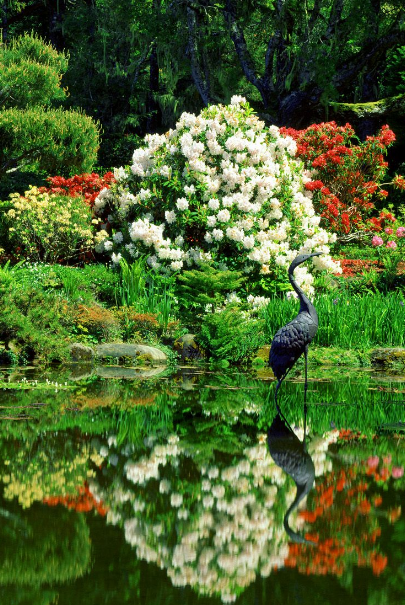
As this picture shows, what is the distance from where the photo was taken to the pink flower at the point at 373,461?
516cm

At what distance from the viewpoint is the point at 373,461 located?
5.28 meters

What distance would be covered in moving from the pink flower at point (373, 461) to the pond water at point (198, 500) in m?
0.03

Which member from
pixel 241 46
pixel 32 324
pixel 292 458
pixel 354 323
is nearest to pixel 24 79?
pixel 241 46

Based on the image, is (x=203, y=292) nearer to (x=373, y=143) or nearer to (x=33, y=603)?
(x=373, y=143)

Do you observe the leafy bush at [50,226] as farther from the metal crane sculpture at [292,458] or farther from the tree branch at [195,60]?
the tree branch at [195,60]

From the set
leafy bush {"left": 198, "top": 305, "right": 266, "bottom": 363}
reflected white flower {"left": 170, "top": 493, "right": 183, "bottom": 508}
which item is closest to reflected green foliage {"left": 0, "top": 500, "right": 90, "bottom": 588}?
reflected white flower {"left": 170, "top": 493, "right": 183, "bottom": 508}

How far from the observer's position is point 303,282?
12.6m

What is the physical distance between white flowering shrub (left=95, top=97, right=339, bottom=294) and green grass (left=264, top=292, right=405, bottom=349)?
4.49ft

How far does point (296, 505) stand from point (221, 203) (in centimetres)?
891

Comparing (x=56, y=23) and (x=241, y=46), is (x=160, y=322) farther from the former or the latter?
(x=56, y=23)

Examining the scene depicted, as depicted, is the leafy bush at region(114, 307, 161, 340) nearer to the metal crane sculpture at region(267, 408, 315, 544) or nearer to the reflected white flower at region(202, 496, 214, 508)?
the metal crane sculpture at region(267, 408, 315, 544)

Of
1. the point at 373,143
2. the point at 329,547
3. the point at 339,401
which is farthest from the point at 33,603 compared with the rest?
the point at 373,143

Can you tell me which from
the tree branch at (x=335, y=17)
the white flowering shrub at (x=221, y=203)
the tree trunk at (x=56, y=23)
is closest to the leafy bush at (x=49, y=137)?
the white flowering shrub at (x=221, y=203)

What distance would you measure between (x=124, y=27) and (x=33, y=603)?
26057 mm
